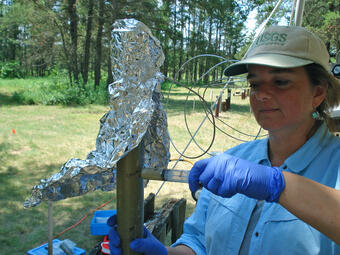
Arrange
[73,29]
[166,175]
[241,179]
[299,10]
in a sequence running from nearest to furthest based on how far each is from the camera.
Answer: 1. [241,179]
2. [166,175]
3. [299,10]
4. [73,29]

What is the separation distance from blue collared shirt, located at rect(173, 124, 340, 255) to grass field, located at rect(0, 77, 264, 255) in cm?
37

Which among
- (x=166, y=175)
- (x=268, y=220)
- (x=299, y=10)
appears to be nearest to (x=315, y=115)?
(x=268, y=220)

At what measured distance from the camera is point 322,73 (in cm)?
108

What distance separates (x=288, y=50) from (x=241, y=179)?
21.6 inches

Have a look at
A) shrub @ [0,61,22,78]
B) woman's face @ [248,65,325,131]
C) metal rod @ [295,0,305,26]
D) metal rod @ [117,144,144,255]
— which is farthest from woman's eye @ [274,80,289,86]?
shrub @ [0,61,22,78]

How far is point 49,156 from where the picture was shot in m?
5.91

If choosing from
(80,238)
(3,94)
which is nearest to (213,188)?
(80,238)

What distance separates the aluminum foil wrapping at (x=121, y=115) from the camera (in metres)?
0.97

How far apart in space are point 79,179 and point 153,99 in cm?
41

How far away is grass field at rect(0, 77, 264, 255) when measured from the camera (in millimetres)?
3434

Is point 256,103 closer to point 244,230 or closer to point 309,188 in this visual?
point 309,188

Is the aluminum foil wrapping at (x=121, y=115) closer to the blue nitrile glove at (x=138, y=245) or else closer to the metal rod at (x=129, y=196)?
the metal rod at (x=129, y=196)

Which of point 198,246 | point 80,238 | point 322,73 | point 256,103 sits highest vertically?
point 322,73

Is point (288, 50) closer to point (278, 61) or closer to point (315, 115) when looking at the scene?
point (278, 61)
